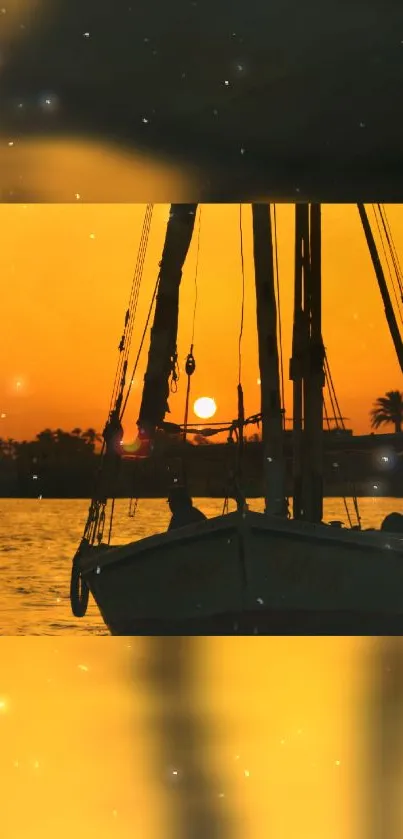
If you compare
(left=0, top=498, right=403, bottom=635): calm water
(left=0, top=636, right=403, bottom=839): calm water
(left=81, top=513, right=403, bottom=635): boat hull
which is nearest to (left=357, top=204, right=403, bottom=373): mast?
(left=81, top=513, right=403, bottom=635): boat hull

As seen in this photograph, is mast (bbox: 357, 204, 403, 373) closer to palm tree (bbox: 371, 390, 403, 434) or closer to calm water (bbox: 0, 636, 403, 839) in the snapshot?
calm water (bbox: 0, 636, 403, 839)

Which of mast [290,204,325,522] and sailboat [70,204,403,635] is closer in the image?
sailboat [70,204,403,635]

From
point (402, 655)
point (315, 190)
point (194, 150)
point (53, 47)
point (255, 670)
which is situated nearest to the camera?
point (53, 47)

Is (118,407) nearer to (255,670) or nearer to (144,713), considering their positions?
(255,670)

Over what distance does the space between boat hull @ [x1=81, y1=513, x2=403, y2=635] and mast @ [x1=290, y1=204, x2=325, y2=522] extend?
7.19 feet

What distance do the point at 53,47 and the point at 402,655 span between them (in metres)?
4.40

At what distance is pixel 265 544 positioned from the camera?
544 inches

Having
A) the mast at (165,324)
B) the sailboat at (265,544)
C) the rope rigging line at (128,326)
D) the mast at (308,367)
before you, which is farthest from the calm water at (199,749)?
the rope rigging line at (128,326)

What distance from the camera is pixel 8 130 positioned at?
211 inches

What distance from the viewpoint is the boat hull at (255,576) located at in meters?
13.8

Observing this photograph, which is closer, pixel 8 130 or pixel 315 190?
pixel 8 130

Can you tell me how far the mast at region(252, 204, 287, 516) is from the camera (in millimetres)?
15312

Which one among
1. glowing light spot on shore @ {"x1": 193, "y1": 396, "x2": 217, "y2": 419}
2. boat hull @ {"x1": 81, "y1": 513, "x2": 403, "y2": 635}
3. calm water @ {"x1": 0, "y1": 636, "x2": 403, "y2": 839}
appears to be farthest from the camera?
glowing light spot on shore @ {"x1": 193, "y1": 396, "x2": 217, "y2": 419}

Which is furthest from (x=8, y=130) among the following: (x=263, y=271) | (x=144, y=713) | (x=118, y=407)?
(x=118, y=407)
